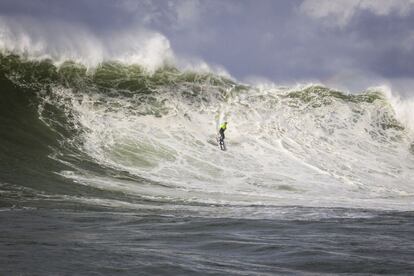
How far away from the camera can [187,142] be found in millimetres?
20266

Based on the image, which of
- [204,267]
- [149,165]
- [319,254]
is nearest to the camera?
[204,267]

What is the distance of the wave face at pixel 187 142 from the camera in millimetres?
13820

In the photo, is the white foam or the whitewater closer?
the whitewater

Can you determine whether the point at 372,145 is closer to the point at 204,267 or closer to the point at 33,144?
the point at 33,144

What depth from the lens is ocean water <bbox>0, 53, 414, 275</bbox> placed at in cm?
666

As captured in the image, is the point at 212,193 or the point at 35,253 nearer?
the point at 35,253

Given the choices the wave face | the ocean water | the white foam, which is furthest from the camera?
the white foam

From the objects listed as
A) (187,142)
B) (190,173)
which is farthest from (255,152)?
(190,173)

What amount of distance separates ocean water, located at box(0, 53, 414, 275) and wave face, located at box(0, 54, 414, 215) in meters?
0.07

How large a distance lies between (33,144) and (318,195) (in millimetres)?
7919

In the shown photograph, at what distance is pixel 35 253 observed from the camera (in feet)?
19.8

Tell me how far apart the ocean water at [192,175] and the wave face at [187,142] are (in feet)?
0.24

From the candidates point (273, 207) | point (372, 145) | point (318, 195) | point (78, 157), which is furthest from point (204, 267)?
point (372, 145)

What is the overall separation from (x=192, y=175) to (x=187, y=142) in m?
3.57
